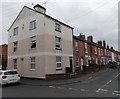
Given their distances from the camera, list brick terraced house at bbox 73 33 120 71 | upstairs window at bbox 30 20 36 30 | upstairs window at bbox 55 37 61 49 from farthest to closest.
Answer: brick terraced house at bbox 73 33 120 71 → upstairs window at bbox 55 37 61 49 → upstairs window at bbox 30 20 36 30

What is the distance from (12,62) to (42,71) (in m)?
7.78

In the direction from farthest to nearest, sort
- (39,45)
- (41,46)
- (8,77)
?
(39,45), (41,46), (8,77)

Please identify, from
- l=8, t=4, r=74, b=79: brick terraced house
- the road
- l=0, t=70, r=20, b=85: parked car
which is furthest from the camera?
l=8, t=4, r=74, b=79: brick terraced house

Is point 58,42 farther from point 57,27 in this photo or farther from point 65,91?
point 65,91

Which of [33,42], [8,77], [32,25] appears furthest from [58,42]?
[8,77]

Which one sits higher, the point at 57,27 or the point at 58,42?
the point at 57,27

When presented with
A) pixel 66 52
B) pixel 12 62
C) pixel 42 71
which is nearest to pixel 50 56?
pixel 42 71

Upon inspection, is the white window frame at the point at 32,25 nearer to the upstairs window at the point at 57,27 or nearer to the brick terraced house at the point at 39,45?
the brick terraced house at the point at 39,45

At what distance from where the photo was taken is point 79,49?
24859 mm

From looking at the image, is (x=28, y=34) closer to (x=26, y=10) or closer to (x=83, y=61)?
(x=26, y=10)

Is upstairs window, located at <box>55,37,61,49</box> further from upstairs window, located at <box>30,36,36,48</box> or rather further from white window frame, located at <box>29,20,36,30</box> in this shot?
white window frame, located at <box>29,20,36,30</box>

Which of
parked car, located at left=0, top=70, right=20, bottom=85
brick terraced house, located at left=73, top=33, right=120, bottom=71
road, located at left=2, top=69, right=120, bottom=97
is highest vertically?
brick terraced house, located at left=73, top=33, right=120, bottom=71

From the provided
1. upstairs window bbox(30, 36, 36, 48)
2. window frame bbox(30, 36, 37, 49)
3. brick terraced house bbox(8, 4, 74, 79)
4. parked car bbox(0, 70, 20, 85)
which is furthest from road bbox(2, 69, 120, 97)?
upstairs window bbox(30, 36, 36, 48)

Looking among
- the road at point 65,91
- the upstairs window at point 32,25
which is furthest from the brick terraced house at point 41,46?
the road at point 65,91
